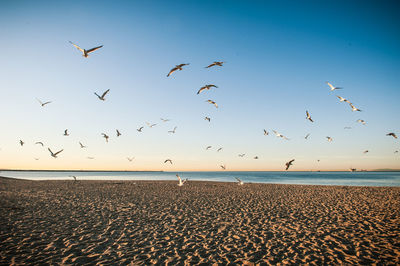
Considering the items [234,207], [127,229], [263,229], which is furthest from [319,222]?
[127,229]

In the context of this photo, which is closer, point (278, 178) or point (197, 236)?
point (197, 236)

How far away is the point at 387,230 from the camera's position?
387 inches

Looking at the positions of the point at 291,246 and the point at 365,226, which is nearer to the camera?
the point at 291,246

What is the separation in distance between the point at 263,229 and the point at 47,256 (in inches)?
344

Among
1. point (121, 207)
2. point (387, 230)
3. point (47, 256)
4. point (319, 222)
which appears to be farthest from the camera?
point (121, 207)

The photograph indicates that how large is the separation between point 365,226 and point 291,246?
549 cm

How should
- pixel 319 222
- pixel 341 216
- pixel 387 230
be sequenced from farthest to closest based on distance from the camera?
1. pixel 341 216
2. pixel 319 222
3. pixel 387 230

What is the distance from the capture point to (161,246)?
7.95 metres

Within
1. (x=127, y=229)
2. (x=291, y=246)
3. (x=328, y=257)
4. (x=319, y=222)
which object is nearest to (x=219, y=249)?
(x=291, y=246)

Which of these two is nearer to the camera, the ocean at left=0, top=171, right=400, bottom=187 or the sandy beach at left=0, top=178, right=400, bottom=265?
the sandy beach at left=0, top=178, right=400, bottom=265

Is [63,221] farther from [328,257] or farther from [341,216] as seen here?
[341,216]

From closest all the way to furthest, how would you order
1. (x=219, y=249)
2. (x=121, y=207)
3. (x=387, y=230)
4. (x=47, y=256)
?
(x=47, y=256) < (x=219, y=249) < (x=387, y=230) < (x=121, y=207)

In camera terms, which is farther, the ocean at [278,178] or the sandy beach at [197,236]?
the ocean at [278,178]

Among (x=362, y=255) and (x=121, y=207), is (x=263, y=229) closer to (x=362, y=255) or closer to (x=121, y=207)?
(x=362, y=255)
